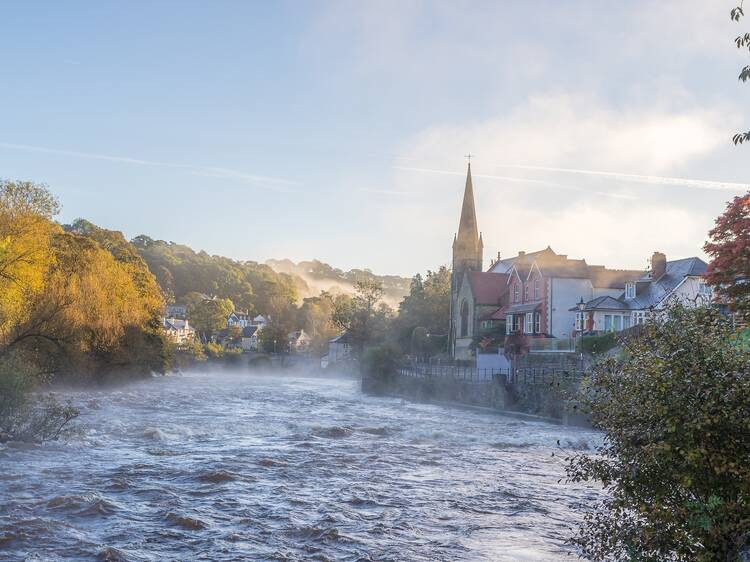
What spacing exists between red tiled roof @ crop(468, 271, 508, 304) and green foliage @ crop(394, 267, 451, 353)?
10464 mm

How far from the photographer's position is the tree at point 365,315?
88.7m

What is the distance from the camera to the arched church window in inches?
2741

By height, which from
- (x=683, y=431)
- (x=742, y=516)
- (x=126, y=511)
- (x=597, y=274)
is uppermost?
(x=597, y=274)

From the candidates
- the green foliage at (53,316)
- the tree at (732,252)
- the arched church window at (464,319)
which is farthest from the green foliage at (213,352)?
the tree at (732,252)

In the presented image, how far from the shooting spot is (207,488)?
17.3 m

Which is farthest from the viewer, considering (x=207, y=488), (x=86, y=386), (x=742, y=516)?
(x=86, y=386)

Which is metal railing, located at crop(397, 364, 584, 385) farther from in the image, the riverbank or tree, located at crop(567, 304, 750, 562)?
tree, located at crop(567, 304, 750, 562)

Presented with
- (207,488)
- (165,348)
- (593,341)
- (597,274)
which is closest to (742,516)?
(207,488)

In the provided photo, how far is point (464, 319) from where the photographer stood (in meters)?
70.3

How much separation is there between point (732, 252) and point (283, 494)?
1994 cm

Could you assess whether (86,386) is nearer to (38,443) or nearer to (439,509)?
(38,443)

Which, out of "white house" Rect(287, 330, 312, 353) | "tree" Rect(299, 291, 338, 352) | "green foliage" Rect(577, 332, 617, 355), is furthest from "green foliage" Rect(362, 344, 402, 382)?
"white house" Rect(287, 330, 312, 353)

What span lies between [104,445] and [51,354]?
59.4 feet

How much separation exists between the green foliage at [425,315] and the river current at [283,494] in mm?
47492
